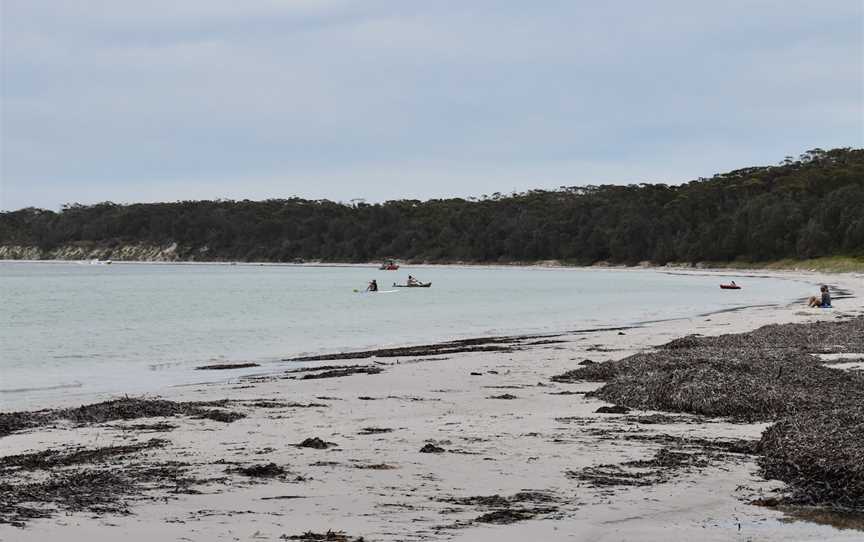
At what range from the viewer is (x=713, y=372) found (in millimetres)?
16359

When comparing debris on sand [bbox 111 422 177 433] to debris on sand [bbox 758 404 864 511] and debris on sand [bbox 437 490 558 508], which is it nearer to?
debris on sand [bbox 437 490 558 508]

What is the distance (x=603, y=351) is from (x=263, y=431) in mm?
14378

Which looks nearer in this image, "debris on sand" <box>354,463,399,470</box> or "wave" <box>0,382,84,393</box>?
"debris on sand" <box>354,463,399,470</box>

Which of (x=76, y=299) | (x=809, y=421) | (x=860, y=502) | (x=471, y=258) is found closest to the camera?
(x=860, y=502)

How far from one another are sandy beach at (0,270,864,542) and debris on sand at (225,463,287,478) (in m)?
0.02

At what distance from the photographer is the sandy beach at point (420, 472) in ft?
28.2

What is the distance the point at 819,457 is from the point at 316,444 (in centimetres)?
573

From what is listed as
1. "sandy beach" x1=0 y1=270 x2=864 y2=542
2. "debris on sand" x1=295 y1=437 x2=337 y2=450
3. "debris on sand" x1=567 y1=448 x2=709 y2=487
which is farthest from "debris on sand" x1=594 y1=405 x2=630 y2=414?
"debris on sand" x1=295 y1=437 x2=337 y2=450

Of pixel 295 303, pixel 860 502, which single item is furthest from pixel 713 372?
pixel 295 303

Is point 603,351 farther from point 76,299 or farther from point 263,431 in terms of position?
point 76,299

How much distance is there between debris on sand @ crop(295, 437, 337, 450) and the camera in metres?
12.3

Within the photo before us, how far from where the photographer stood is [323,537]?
8281mm

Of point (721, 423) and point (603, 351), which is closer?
point (721, 423)

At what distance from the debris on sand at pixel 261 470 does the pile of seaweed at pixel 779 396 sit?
16.8ft
